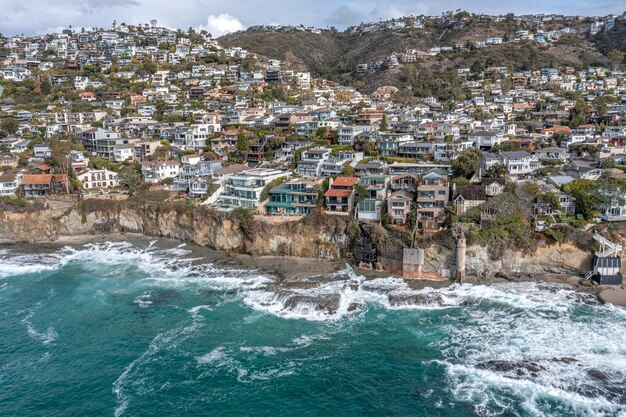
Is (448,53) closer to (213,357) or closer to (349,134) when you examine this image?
(349,134)

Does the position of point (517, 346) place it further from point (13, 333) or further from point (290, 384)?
point (13, 333)

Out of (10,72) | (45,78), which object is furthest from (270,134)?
(10,72)

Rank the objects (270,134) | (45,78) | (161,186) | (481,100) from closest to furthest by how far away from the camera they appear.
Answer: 1. (161,186)
2. (270,134)
3. (481,100)
4. (45,78)

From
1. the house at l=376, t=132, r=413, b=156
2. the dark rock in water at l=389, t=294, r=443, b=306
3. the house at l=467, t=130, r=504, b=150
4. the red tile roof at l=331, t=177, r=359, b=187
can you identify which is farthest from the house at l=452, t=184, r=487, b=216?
the house at l=376, t=132, r=413, b=156

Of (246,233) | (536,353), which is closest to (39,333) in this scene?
(246,233)

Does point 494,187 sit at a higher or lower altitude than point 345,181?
lower

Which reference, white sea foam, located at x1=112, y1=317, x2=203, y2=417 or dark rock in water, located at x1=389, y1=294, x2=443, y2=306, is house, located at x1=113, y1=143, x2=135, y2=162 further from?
dark rock in water, located at x1=389, y1=294, x2=443, y2=306
